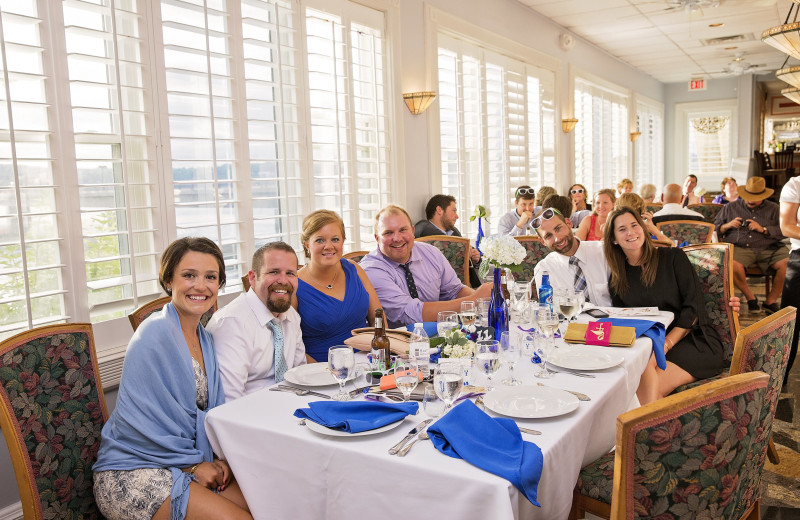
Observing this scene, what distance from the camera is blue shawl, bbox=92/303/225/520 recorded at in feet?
6.22

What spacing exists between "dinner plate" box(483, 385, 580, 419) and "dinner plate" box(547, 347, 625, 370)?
304 mm

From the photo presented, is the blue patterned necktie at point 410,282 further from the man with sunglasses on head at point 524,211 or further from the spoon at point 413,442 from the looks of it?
the man with sunglasses on head at point 524,211

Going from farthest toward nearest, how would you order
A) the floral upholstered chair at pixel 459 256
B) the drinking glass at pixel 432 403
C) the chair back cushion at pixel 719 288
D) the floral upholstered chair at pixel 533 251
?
the floral upholstered chair at pixel 459 256, the floral upholstered chair at pixel 533 251, the chair back cushion at pixel 719 288, the drinking glass at pixel 432 403

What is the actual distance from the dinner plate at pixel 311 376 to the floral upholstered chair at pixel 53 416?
644mm

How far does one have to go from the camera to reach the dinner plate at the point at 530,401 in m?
1.68

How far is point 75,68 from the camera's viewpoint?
2.93 meters

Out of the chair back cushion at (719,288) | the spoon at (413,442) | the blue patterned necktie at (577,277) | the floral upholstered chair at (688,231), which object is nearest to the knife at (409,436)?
the spoon at (413,442)

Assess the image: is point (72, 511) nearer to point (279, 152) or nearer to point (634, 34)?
point (279, 152)

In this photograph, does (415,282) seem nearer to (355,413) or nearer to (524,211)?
(355,413)

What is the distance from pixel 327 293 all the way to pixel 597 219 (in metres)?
3.69

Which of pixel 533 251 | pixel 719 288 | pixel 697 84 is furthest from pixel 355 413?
pixel 697 84

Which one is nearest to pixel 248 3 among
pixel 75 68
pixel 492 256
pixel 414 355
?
pixel 75 68

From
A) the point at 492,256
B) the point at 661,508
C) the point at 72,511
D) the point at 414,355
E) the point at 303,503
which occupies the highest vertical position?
the point at 492,256

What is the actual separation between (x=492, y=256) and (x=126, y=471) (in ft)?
4.91
